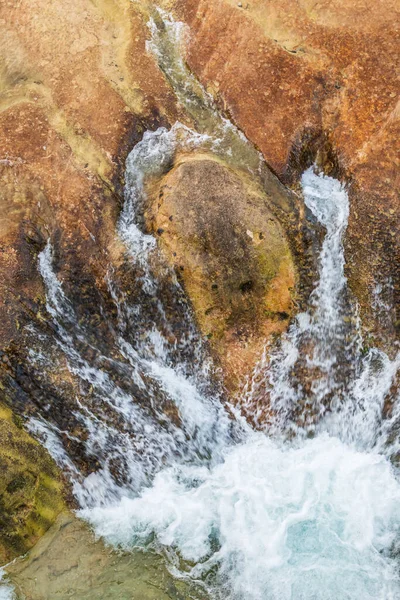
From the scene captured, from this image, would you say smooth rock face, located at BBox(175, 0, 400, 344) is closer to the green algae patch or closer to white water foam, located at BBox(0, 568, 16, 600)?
the green algae patch

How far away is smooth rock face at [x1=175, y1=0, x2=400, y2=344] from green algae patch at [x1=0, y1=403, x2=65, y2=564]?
6.04 m

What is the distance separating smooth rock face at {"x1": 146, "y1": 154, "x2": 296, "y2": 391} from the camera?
9.36 m

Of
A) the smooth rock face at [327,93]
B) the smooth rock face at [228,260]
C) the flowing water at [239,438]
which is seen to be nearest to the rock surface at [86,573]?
the flowing water at [239,438]

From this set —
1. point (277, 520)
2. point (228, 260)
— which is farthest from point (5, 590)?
point (228, 260)

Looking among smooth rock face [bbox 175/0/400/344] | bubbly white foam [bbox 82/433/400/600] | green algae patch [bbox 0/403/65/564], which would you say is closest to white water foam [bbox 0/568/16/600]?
green algae patch [bbox 0/403/65/564]

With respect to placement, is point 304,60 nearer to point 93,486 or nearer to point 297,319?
point 297,319

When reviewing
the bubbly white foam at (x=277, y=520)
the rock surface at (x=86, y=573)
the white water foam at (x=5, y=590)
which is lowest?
the white water foam at (x=5, y=590)

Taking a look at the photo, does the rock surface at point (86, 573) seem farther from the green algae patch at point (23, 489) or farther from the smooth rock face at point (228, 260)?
the smooth rock face at point (228, 260)

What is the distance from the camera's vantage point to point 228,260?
30.7ft

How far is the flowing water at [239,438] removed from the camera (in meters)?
8.52

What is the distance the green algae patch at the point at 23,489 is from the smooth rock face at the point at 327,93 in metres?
6.04

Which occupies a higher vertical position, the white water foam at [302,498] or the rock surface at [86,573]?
the white water foam at [302,498]

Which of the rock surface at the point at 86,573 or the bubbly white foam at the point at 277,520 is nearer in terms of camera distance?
the rock surface at the point at 86,573

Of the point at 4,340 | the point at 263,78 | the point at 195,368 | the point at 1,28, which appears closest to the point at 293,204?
the point at 263,78
